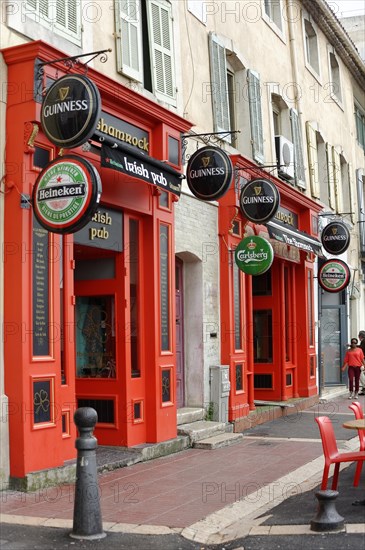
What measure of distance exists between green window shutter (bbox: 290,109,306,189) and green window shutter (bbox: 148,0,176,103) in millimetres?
6533

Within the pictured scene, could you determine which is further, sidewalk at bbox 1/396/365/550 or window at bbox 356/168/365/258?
window at bbox 356/168/365/258

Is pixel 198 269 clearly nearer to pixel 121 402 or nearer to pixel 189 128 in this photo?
pixel 189 128

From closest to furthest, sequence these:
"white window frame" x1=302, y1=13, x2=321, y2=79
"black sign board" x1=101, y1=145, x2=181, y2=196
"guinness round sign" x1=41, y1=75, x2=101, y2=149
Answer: "guinness round sign" x1=41, y1=75, x2=101, y2=149, "black sign board" x1=101, y1=145, x2=181, y2=196, "white window frame" x1=302, y1=13, x2=321, y2=79

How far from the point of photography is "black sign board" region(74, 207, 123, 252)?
9.87 meters

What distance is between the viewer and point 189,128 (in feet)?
39.5

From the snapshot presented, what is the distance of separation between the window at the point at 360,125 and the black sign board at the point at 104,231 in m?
17.8

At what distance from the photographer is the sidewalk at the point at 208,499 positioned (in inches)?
271

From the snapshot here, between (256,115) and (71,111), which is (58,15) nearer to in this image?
(71,111)

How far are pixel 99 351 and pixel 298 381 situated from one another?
27.2ft

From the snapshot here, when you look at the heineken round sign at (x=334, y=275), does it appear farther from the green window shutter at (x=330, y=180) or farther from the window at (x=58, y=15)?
the window at (x=58, y=15)

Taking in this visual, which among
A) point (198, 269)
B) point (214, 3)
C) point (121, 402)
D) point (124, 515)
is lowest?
point (124, 515)

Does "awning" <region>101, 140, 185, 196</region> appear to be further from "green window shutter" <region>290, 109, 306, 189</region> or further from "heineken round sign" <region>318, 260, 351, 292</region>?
"heineken round sign" <region>318, 260, 351, 292</region>

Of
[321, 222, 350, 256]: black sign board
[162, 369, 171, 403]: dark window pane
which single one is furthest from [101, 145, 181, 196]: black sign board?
[321, 222, 350, 256]: black sign board

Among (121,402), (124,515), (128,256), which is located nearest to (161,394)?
(121,402)
